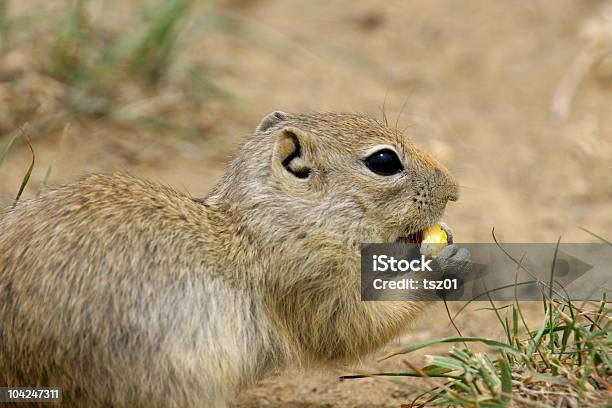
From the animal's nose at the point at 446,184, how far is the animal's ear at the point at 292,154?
0.56m

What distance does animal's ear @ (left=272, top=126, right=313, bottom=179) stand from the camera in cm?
422

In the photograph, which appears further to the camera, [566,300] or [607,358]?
[566,300]

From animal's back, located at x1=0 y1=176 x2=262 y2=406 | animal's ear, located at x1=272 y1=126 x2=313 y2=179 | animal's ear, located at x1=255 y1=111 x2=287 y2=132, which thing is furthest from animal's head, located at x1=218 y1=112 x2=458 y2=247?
animal's back, located at x1=0 y1=176 x2=262 y2=406

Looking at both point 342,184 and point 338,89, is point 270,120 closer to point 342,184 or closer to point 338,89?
point 342,184

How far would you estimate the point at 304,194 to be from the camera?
415cm

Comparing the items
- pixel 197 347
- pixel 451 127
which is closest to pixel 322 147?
pixel 197 347

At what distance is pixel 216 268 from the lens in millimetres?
3895

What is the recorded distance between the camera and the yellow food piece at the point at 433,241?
420 cm

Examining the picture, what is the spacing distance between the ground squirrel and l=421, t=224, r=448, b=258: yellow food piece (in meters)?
0.07

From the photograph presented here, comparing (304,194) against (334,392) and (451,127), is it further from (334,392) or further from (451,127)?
(451,127)

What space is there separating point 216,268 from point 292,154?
0.66 m

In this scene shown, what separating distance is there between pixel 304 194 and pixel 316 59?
16.6ft

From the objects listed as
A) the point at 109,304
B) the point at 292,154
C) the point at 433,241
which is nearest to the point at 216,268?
the point at 109,304

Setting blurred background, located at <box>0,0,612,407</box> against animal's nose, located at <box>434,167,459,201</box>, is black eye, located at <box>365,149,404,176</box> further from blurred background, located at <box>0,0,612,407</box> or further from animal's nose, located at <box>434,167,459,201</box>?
blurred background, located at <box>0,0,612,407</box>
